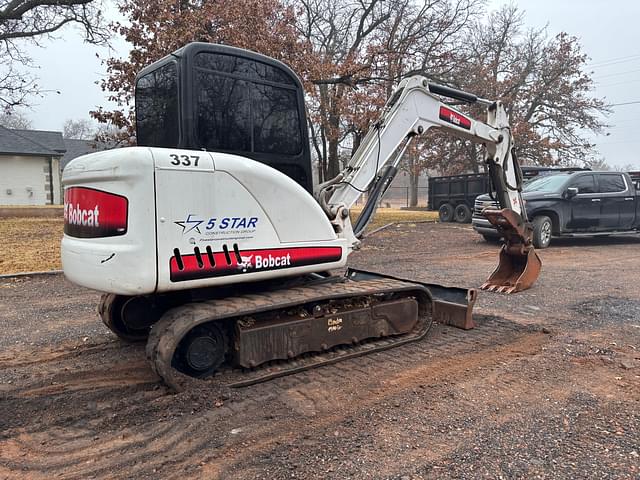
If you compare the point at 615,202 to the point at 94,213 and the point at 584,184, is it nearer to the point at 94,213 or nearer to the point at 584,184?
the point at 584,184

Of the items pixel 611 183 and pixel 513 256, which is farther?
pixel 611 183

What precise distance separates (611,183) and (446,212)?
8190 mm

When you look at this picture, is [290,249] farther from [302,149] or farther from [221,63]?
[221,63]

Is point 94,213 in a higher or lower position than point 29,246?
higher

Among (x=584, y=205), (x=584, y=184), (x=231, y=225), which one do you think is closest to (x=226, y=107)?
(x=231, y=225)

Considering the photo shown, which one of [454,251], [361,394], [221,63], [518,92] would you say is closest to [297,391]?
[361,394]

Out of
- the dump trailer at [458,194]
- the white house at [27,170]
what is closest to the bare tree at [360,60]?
the dump trailer at [458,194]

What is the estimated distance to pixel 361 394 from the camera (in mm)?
3754

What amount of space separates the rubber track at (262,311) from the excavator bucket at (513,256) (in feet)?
7.97

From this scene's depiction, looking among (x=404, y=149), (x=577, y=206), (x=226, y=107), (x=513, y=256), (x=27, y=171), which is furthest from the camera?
(x=27, y=171)

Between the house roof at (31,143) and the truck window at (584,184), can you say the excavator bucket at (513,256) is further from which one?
the house roof at (31,143)

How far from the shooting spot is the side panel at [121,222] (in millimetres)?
3355

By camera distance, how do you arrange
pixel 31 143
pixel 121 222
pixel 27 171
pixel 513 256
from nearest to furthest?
pixel 121 222
pixel 513 256
pixel 27 171
pixel 31 143

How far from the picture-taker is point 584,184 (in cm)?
1257
